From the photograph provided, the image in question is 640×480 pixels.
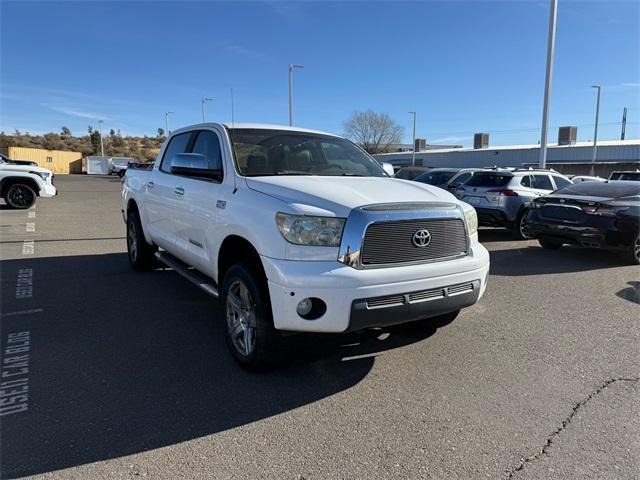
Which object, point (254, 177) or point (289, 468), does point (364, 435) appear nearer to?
point (289, 468)

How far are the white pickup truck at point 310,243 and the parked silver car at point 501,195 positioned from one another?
6809mm

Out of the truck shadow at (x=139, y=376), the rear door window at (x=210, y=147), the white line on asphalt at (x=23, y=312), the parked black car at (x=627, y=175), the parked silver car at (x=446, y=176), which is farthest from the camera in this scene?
the parked black car at (x=627, y=175)

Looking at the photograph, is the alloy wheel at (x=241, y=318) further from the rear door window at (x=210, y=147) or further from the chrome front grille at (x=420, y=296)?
the rear door window at (x=210, y=147)

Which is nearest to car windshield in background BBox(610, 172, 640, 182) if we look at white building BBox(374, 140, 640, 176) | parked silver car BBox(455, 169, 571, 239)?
parked silver car BBox(455, 169, 571, 239)

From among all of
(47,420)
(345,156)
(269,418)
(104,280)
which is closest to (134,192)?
(104,280)

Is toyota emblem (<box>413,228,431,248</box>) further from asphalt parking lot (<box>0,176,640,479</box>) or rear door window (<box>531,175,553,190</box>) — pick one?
rear door window (<box>531,175,553,190</box>)

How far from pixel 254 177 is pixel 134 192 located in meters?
3.43

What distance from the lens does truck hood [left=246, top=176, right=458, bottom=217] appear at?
3.31 metres

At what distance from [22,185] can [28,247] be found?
7500mm

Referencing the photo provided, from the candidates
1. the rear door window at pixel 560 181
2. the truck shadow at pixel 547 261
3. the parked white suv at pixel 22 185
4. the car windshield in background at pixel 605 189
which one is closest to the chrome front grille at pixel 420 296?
the truck shadow at pixel 547 261

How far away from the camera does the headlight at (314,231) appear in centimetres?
324

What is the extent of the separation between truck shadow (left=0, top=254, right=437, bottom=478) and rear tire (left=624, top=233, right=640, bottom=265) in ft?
18.0

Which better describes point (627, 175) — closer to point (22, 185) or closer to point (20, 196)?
point (22, 185)

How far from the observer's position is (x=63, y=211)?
15.5 meters
